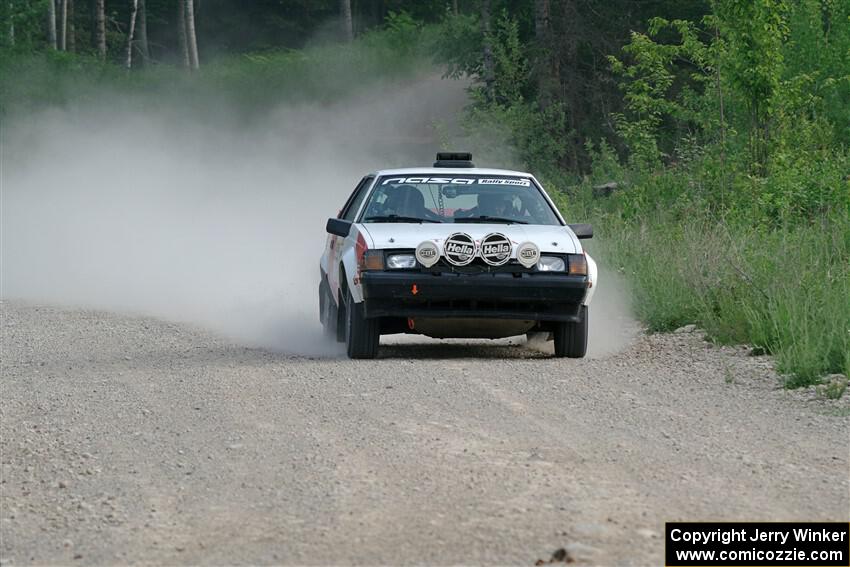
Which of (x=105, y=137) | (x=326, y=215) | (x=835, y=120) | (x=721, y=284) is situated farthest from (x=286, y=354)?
(x=105, y=137)

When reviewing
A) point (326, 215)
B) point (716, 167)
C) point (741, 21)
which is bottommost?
point (326, 215)

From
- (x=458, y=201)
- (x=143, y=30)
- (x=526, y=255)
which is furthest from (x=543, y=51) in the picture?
(x=143, y=30)

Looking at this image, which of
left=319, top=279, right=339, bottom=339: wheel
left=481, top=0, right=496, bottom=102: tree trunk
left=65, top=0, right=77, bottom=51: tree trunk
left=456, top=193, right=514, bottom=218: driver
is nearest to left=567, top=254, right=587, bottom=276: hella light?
left=456, top=193, right=514, bottom=218: driver

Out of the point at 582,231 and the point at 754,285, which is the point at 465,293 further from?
the point at 754,285

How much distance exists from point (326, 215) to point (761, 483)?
22344 millimetres

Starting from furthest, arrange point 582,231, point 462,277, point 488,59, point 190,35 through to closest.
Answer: point 190,35 → point 488,59 → point 582,231 → point 462,277

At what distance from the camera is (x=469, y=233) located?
11.7 meters

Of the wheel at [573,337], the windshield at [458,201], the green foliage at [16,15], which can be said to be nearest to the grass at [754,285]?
the wheel at [573,337]

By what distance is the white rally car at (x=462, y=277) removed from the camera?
11.6m

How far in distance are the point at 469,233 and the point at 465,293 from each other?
19.1 inches

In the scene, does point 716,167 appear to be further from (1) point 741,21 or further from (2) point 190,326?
(2) point 190,326

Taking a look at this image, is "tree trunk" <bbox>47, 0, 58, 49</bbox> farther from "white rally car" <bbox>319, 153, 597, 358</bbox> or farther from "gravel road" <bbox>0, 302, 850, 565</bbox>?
"white rally car" <bbox>319, 153, 597, 358</bbox>

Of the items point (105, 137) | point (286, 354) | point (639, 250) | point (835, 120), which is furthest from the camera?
Result: point (105, 137)

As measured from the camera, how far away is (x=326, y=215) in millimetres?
29156
